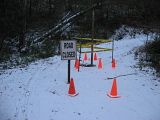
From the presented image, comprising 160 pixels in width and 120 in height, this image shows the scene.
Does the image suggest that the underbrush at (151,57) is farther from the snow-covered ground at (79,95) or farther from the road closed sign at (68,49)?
the road closed sign at (68,49)

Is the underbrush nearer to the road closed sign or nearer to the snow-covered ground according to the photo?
the snow-covered ground

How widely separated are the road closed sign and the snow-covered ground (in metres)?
1.17

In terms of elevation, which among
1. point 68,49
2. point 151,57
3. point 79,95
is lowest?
point 79,95

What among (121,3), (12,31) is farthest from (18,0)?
(121,3)

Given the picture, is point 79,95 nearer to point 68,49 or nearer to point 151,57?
point 68,49

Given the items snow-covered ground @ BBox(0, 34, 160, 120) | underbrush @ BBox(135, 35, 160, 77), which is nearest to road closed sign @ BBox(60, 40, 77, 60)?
snow-covered ground @ BBox(0, 34, 160, 120)

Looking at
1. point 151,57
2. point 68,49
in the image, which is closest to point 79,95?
point 68,49

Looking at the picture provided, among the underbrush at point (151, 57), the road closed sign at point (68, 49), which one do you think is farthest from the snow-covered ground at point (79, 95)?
the road closed sign at point (68, 49)

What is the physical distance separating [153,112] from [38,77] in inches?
255

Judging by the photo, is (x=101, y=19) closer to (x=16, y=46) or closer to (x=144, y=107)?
(x=16, y=46)

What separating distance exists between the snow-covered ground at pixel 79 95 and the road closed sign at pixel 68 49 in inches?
45.9

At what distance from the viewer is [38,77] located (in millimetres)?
14172

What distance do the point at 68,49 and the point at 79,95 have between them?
2147 mm

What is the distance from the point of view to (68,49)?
1215 centimetres
